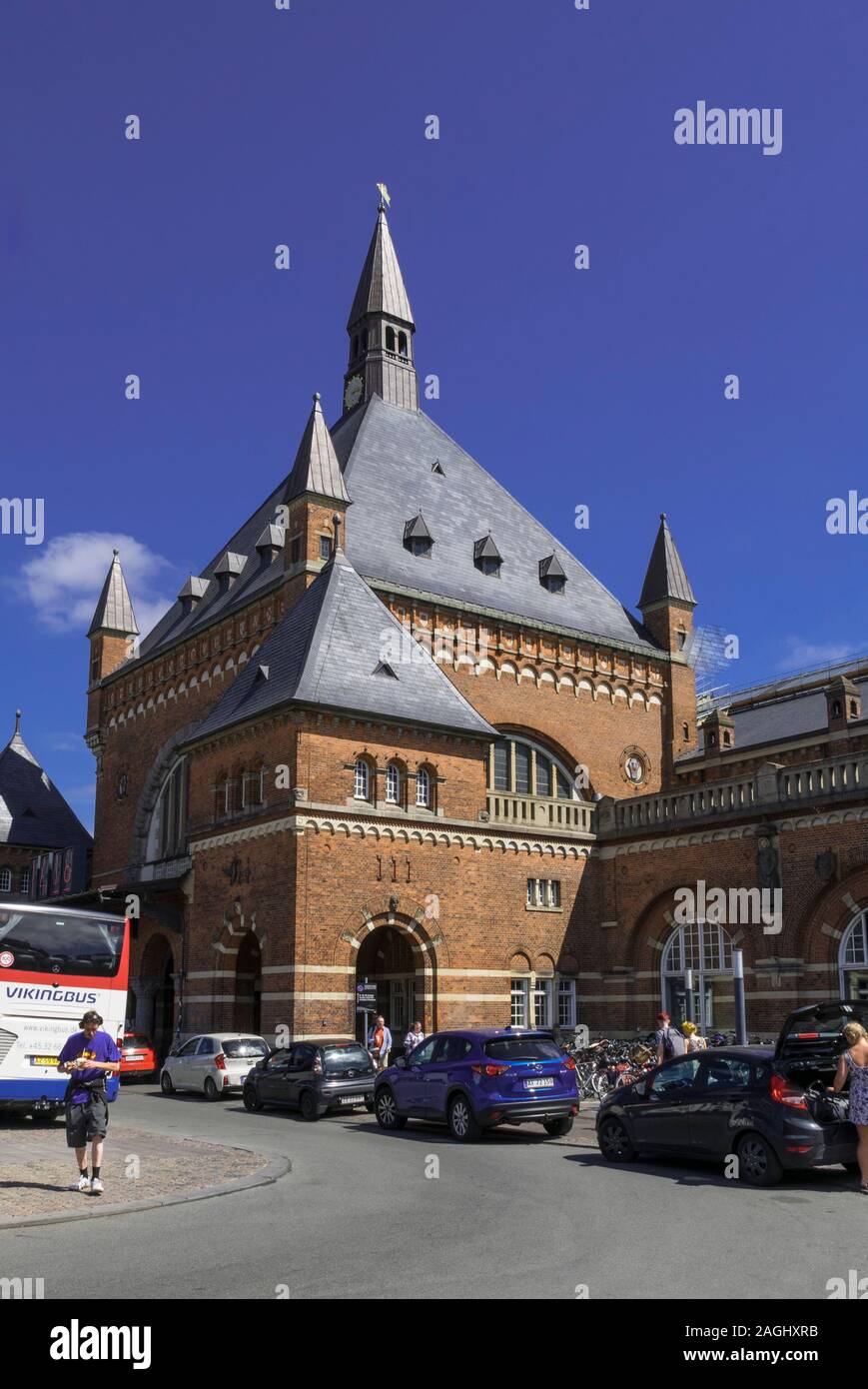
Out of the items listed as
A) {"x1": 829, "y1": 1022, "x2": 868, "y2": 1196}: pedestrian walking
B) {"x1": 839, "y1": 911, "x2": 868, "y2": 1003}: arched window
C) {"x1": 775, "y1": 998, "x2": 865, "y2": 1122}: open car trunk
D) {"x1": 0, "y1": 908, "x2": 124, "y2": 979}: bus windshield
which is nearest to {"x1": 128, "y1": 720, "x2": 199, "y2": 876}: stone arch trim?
{"x1": 0, "y1": 908, "x2": 124, "y2": 979}: bus windshield

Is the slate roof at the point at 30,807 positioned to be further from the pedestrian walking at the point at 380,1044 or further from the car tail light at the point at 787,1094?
the car tail light at the point at 787,1094

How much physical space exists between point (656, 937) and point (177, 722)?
17665 mm

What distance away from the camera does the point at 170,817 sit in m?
41.7

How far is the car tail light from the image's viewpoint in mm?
13297

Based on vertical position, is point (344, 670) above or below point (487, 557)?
below

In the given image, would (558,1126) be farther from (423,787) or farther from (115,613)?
(115,613)

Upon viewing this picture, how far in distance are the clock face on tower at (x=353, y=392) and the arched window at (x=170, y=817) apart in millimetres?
15455

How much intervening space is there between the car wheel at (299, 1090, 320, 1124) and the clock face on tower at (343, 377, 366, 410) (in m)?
30.5

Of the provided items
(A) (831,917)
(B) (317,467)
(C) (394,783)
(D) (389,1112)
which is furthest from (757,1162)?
(B) (317,467)

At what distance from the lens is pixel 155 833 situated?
4312 cm

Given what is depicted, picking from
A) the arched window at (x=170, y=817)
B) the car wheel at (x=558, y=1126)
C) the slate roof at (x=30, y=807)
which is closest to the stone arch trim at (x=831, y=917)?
the car wheel at (x=558, y=1126)

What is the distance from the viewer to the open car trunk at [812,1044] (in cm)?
1423

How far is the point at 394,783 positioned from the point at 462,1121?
13268mm

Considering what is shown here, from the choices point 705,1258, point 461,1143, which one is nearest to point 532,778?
point 461,1143
